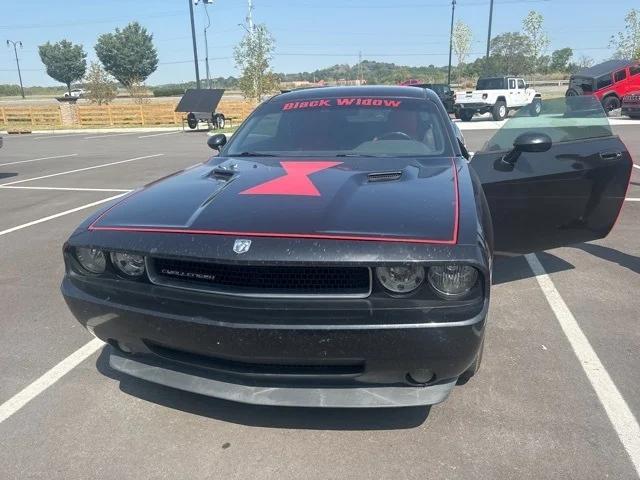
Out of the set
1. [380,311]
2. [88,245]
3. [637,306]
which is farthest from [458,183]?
[637,306]

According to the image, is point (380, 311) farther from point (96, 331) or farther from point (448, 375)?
point (96, 331)

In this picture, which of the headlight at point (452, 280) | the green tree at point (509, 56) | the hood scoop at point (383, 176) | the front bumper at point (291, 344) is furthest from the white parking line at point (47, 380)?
the green tree at point (509, 56)

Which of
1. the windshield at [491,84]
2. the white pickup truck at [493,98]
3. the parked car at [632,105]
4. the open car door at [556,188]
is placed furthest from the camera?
the windshield at [491,84]

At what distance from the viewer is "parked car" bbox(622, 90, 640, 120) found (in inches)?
862

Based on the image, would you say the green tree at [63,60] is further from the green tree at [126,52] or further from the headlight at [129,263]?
the headlight at [129,263]

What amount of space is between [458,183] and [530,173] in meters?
1.05

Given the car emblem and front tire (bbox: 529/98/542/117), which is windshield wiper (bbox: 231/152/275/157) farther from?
front tire (bbox: 529/98/542/117)

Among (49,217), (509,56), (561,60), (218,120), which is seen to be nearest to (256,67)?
(218,120)

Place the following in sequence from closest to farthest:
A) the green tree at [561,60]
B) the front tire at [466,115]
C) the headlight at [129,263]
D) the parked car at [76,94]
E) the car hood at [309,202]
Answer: the car hood at [309,202]
the headlight at [129,263]
the front tire at [466,115]
the parked car at [76,94]
the green tree at [561,60]

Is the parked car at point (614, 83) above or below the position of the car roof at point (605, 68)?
below

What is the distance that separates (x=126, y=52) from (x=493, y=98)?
67.3m

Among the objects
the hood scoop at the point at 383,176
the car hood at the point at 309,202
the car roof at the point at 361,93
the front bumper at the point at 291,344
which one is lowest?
the front bumper at the point at 291,344

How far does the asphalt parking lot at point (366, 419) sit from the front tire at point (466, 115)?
2174 centimetres

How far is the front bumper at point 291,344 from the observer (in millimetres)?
2076
